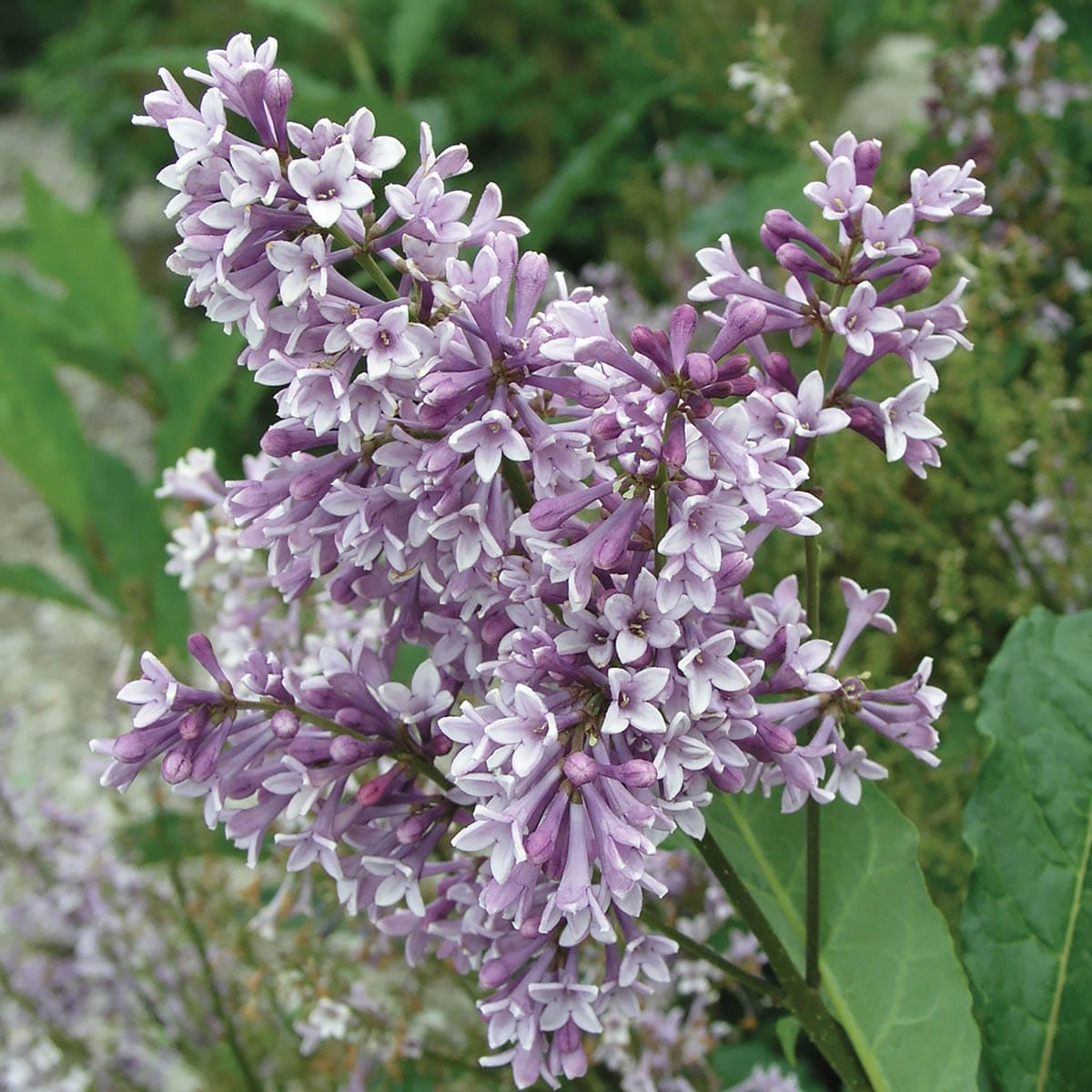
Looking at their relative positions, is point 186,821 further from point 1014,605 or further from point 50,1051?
point 1014,605

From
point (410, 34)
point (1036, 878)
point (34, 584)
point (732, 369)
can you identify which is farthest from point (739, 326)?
point (410, 34)

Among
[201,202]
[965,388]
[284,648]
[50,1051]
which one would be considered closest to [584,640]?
[201,202]

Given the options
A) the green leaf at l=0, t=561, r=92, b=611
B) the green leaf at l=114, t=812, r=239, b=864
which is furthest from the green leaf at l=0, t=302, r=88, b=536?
the green leaf at l=114, t=812, r=239, b=864

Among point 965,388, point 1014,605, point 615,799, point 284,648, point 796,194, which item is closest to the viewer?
point 615,799

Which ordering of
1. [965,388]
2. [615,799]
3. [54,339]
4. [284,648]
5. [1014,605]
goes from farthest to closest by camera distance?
[54,339], [965,388], [1014,605], [284,648], [615,799]

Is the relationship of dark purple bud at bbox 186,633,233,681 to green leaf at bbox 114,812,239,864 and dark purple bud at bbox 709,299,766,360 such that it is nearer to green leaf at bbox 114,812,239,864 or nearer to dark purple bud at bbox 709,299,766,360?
dark purple bud at bbox 709,299,766,360

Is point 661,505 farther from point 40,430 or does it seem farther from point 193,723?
point 40,430
